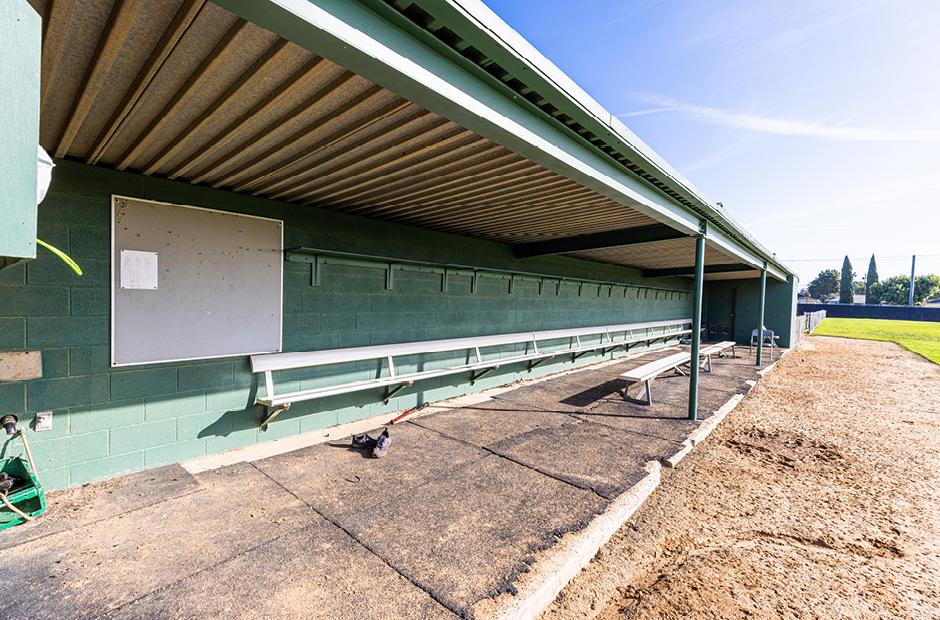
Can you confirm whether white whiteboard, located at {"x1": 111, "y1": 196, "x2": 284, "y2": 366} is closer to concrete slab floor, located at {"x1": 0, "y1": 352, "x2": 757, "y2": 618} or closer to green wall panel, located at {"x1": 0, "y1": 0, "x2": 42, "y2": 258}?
concrete slab floor, located at {"x1": 0, "y1": 352, "x2": 757, "y2": 618}

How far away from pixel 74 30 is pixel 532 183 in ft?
9.52

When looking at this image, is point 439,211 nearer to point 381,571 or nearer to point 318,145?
point 318,145

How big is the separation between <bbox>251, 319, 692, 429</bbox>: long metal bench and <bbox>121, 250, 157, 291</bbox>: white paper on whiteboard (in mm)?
1011

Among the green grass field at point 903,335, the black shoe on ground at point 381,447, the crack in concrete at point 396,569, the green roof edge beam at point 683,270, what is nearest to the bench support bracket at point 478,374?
the black shoe on ground at point 381,447

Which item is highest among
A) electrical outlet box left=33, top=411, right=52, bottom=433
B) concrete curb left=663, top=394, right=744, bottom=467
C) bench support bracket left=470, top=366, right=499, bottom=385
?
electrical outlet box left=33, top=411, right=52, bottom=433

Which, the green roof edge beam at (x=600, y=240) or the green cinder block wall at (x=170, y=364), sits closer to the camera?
the green cinder block wall at (x=170, y=364)

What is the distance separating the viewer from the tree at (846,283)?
63.2m

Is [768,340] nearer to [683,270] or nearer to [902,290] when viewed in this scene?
[683,270]

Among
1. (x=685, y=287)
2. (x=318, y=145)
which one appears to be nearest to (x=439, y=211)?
(x=318, y=145)

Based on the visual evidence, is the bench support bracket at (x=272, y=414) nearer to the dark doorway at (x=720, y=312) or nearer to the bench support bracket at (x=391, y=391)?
the bench support bracket at (x=391, y=391)

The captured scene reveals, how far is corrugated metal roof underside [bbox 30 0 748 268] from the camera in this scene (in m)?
1.67

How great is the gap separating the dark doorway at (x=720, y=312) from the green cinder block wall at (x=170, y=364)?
45.5ft

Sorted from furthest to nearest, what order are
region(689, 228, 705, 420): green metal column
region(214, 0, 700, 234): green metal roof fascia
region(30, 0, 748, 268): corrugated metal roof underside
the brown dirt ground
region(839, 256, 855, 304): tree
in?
region(839, 256, 855, 304): tree → region(689, 228, 705, 420): green metal column → the brown dirt ground → region(30, 0, 748, 268): corrugated metal roof underside → region(214, 0, 700, 234): green metal roof fascia

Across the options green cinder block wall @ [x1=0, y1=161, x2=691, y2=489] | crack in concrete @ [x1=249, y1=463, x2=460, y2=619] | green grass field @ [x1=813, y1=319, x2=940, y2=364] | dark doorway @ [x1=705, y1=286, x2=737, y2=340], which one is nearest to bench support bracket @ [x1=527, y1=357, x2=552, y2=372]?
green cinder block wall @ [x1=0, y1=161, x2=691, y2=489]
